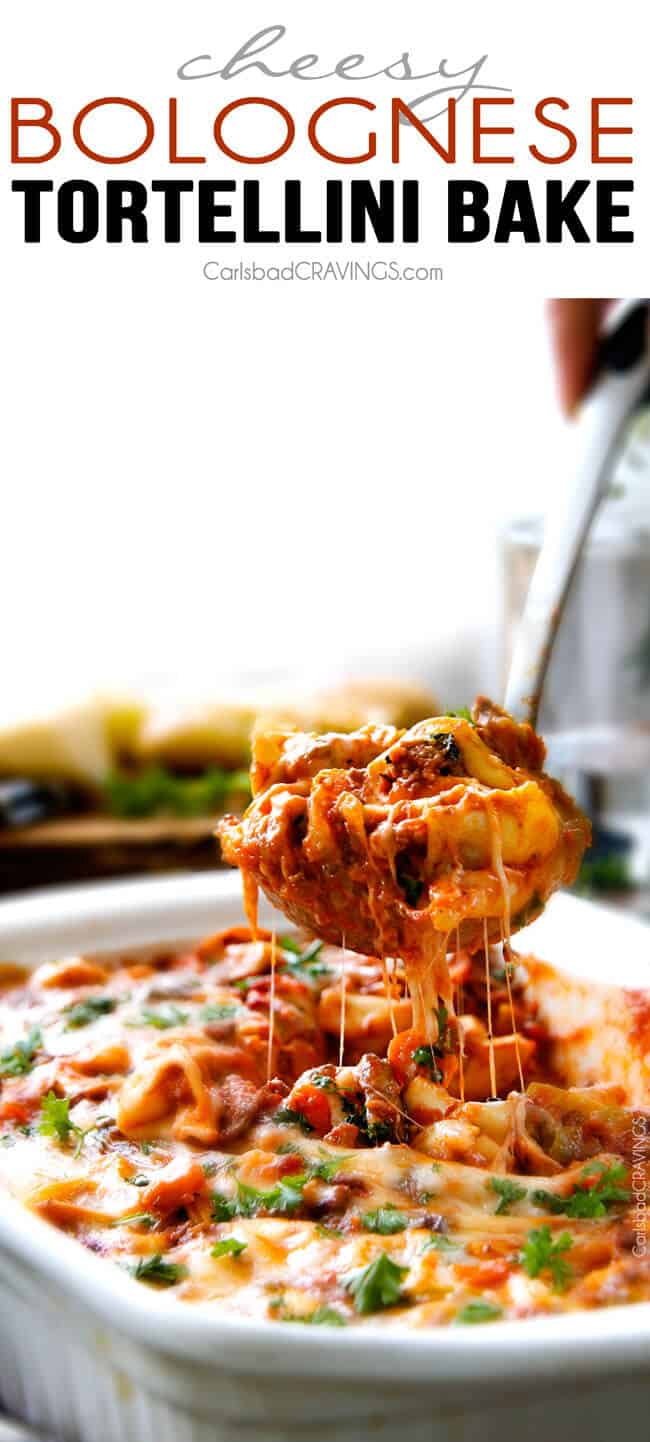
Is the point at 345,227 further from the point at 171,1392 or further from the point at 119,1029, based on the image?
the point at 171,1392

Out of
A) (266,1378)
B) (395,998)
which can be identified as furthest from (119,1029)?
(266,1378)

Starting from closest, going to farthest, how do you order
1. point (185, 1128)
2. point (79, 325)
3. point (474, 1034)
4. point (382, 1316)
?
point (382, 1316), point (185, 1128), point (474, 1034), point (79, 325)

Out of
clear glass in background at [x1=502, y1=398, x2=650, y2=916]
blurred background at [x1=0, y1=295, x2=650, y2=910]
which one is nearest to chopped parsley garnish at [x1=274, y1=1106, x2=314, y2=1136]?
blurred background at [x1=0, y1=295, x2=650, y2=910]

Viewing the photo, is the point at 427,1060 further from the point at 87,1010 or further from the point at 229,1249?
the point at 87,1010

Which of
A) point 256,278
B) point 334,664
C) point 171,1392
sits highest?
point 256,278

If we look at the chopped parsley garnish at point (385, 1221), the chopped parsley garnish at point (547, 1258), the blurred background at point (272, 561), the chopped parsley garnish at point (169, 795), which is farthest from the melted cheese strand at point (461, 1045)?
the chopped parsley garnish at point (169, 795)

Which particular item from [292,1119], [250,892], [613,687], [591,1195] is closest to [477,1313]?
[591,1195]

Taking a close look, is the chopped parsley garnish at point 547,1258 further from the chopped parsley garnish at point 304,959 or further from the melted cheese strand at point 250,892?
the chopped parsley garnish at point 304,959
